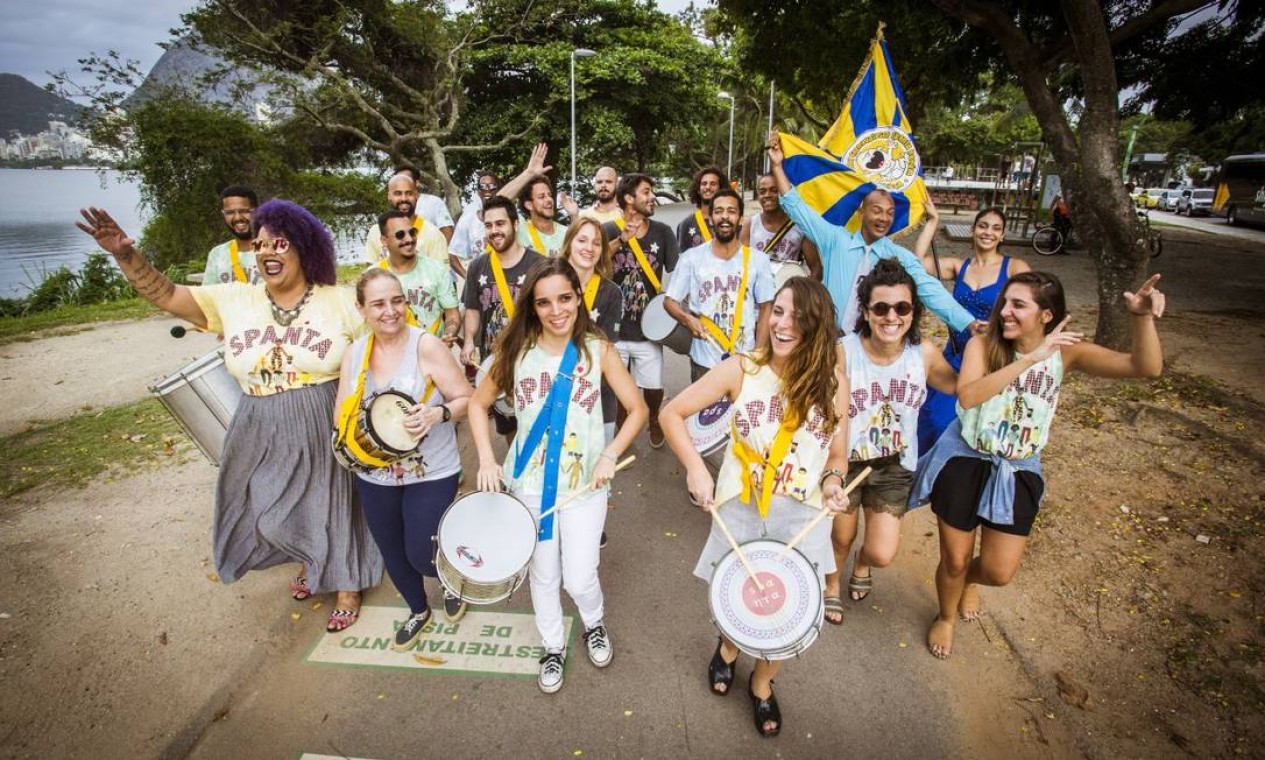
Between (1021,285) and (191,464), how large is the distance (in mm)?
6239

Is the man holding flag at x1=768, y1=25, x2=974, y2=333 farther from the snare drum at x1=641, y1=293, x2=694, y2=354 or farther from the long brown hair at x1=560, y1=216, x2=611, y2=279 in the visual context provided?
the long brown hair at x1=560, y1=216, x2=611, y2=279

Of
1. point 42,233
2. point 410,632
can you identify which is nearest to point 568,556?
point 410,632

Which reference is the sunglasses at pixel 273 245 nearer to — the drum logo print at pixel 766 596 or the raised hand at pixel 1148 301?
the drum logo print at pixel 766 596

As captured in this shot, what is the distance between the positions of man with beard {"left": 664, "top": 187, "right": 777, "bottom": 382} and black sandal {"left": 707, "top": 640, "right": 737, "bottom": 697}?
2.11m

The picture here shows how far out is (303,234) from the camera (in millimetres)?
3025

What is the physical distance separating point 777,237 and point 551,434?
3.06 meters

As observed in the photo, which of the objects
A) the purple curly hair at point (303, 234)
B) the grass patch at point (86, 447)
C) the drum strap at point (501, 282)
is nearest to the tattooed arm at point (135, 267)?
the purple curly hair at point (303, 234)

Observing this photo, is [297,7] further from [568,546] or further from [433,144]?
[568,546]

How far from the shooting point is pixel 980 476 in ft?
9.45

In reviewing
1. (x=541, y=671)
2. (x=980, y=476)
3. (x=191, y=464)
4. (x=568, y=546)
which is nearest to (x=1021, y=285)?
(x=980, y=476)

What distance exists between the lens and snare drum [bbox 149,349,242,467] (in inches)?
123

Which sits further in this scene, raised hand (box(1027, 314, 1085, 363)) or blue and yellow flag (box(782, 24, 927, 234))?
blue and yellow flag (box(782, 24, 927, 234))

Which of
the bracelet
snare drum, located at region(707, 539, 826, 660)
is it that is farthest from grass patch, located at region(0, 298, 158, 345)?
the bracelet

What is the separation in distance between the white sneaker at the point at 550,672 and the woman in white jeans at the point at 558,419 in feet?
1.03
